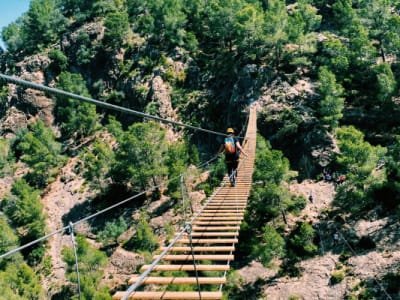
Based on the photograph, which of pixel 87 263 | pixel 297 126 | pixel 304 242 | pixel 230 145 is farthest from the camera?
pixel 297 126

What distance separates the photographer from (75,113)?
59094 mm

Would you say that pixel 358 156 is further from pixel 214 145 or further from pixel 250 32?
pixel 250 32

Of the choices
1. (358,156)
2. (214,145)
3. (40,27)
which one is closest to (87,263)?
(214,145)

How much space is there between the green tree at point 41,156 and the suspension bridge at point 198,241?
40634 mm

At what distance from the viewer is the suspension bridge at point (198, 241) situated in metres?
4.70

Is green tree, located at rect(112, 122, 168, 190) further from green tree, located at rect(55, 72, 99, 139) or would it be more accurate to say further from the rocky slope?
the rocky slope

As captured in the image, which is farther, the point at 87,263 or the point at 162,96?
the point at 162,96

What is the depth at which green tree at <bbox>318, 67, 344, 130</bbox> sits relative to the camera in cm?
4191

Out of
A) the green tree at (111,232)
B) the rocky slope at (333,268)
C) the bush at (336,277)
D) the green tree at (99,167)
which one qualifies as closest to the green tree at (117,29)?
the green tree at (99,167)

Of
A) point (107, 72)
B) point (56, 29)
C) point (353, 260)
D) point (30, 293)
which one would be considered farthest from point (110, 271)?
point (56, 29)

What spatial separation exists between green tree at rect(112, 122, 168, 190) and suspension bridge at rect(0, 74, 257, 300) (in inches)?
1077

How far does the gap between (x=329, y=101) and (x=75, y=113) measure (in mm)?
39517

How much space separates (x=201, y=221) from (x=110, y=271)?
3373cm

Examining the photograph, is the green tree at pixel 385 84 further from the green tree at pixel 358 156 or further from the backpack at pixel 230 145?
the backpack at pixel 230 145
